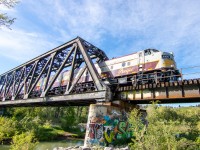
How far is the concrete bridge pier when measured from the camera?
15758mm

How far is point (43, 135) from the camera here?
36.8m

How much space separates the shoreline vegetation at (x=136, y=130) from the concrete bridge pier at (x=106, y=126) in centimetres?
134

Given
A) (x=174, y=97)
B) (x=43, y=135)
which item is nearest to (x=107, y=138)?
(x=174, y=97)

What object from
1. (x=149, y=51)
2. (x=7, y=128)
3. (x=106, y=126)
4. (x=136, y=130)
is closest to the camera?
(x=136, y=130)

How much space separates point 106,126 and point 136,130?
5594 mm

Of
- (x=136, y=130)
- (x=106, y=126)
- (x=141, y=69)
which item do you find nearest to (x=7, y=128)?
(x=106, y=126)

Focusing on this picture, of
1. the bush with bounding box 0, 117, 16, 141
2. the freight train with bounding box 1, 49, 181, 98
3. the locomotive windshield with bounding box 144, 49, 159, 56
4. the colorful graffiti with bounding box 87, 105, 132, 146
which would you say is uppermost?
the locomotive windshield with bounding box 144, 49, 159, 56

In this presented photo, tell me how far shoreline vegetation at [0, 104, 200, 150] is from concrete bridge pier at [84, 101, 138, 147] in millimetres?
1339

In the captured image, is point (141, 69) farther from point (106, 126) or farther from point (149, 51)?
point (106, 126)

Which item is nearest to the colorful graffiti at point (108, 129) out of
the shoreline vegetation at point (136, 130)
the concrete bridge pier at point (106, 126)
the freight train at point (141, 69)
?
the concrete bridge pier at point (106, 126)

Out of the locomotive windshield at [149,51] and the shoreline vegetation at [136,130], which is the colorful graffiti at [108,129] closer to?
the shoreline vegetation at [136,130]

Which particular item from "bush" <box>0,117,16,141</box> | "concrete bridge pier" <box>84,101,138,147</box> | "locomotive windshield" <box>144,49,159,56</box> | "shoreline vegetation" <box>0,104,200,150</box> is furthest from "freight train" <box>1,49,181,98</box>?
"bush" <box>0,117,16,141</box>

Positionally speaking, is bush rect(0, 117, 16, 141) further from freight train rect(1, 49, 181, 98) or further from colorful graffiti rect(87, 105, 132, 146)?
colorful graffiti rect(87, 105, 132, 146)

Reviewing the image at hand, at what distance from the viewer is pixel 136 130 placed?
37.1 ft
